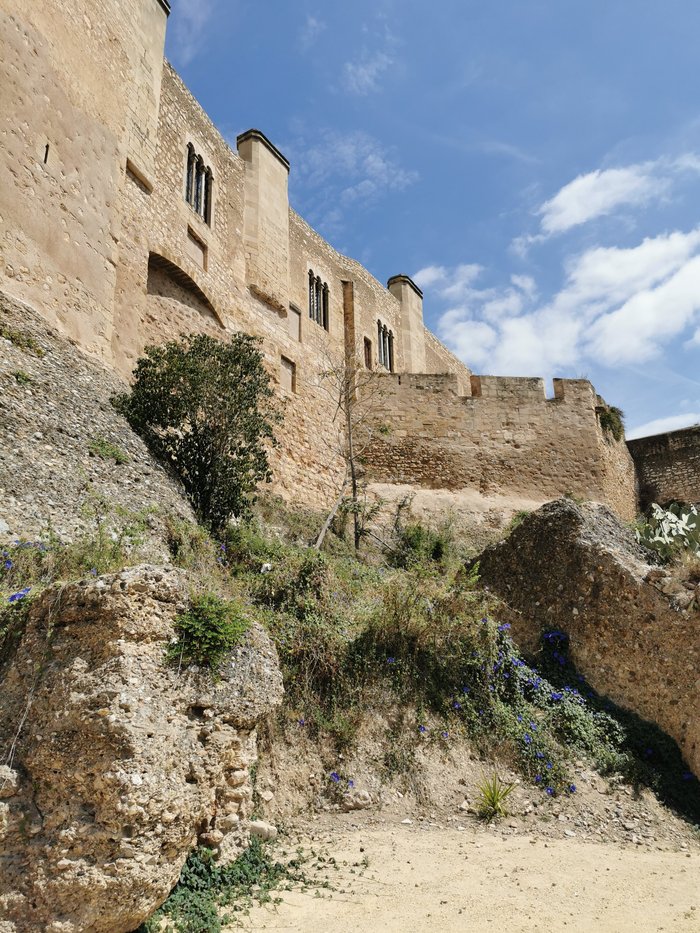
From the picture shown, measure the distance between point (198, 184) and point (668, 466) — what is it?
1624cm

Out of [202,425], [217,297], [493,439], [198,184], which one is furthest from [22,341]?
[493,439]

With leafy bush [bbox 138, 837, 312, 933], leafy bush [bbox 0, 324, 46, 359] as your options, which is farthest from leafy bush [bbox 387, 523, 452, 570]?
leafy bush [bbox 138, 837, 312, 933]

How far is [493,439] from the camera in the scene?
19.7m

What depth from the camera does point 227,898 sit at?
4.64 metres

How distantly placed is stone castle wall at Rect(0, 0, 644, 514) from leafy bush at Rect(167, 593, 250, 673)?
6.83 metres

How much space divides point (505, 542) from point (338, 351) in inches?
496

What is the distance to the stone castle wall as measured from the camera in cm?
1088

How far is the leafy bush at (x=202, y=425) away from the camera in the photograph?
10.8 metres

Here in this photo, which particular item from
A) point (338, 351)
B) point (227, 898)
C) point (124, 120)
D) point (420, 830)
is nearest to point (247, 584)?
point (420, 830)

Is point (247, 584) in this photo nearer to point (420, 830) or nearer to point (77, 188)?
point (420, 830)

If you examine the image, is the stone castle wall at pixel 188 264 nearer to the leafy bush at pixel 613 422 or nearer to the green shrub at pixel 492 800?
the leafy bush at pixel 613 422

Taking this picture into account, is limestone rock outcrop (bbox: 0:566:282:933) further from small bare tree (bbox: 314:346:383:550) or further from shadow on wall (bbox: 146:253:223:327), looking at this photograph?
small bare tree (bbox: 314:346:383:550)

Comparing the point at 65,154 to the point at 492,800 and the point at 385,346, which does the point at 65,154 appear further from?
the point at 385,346

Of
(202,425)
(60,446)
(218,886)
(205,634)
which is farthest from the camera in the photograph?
(202,425)
